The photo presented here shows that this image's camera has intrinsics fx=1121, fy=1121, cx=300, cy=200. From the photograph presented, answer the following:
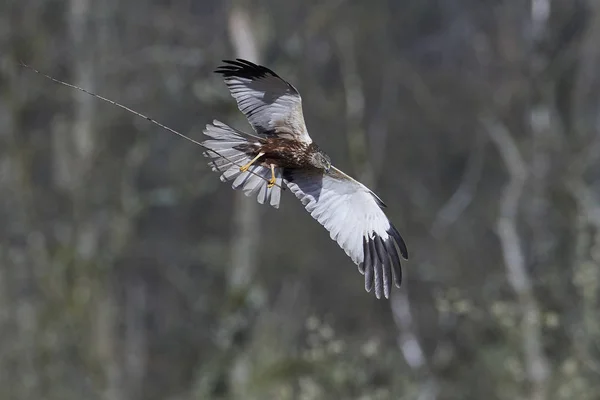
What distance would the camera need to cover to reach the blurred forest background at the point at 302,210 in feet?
35.5

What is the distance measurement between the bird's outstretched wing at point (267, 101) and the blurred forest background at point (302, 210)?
7.86ft

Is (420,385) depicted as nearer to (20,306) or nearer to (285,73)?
(285,73)

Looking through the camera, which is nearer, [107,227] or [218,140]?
[218,140]

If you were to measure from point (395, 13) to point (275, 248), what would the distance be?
12.9 ft

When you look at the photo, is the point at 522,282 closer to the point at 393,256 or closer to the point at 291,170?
the point at 393,256

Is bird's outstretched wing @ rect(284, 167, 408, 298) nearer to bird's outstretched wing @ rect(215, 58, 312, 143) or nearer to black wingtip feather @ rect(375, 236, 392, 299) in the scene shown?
black wingtip feather @ rect(375, 236, 392, 299)

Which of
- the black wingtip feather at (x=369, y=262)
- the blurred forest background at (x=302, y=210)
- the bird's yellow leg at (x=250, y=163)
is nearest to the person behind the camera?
the bird's yellow leg at (x=250, y=163)

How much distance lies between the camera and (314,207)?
6402mm

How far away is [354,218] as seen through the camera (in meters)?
6.43

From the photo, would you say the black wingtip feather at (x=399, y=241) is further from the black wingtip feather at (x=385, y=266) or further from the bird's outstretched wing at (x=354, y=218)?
the black wingtip feather at (x=385, y=266)

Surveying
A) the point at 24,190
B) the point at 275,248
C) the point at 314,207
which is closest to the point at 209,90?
the point at 24,190

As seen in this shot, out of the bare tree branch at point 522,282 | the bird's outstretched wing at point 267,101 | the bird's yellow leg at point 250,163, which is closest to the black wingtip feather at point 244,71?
the bird's outstretched wing at point 267,101

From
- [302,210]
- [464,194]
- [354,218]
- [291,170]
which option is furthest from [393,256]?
[302,210]

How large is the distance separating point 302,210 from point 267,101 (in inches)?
429
